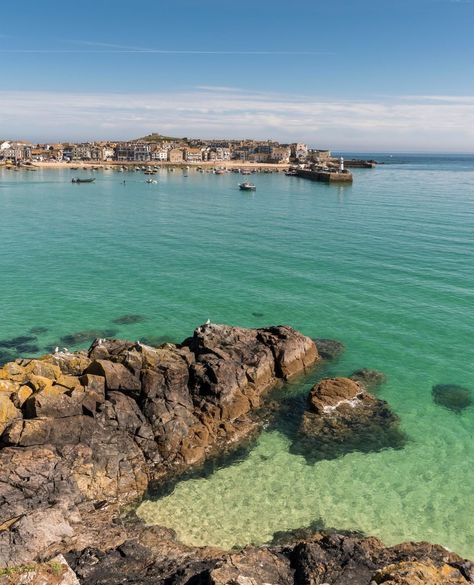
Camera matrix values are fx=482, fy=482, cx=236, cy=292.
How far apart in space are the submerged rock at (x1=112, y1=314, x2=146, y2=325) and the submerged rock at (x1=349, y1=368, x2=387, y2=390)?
16.4 m

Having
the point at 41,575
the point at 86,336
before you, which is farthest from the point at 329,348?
the point at 41,575

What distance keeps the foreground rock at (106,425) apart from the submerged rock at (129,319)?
9.23 metres

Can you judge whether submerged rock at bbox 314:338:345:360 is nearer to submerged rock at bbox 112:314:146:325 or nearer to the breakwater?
submerged rock at bbox 112:314:146:325

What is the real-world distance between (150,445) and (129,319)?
16891 millimetres

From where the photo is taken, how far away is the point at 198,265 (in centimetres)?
5206

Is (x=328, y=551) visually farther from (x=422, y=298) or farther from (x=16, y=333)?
(x=422, y=298)

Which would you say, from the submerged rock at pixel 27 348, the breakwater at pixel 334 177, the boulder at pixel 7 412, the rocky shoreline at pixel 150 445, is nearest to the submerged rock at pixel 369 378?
the rocky shoreline at pixel 150 445

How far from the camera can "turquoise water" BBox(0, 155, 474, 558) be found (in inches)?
720

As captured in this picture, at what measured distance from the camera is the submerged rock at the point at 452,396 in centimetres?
2531

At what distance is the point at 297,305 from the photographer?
3950 centimetres

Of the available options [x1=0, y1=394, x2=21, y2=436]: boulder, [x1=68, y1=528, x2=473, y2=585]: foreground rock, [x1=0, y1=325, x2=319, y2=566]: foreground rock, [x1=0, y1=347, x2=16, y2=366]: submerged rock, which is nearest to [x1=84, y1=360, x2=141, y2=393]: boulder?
[x1=0, y1=325, x2=319, y2=566]: foreground rock

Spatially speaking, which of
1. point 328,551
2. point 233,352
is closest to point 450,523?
point 328,551

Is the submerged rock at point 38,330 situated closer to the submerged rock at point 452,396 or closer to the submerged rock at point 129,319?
the submerged rock at point 129,319

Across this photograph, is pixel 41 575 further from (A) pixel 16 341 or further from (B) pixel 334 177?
(B) pixel 334 177
